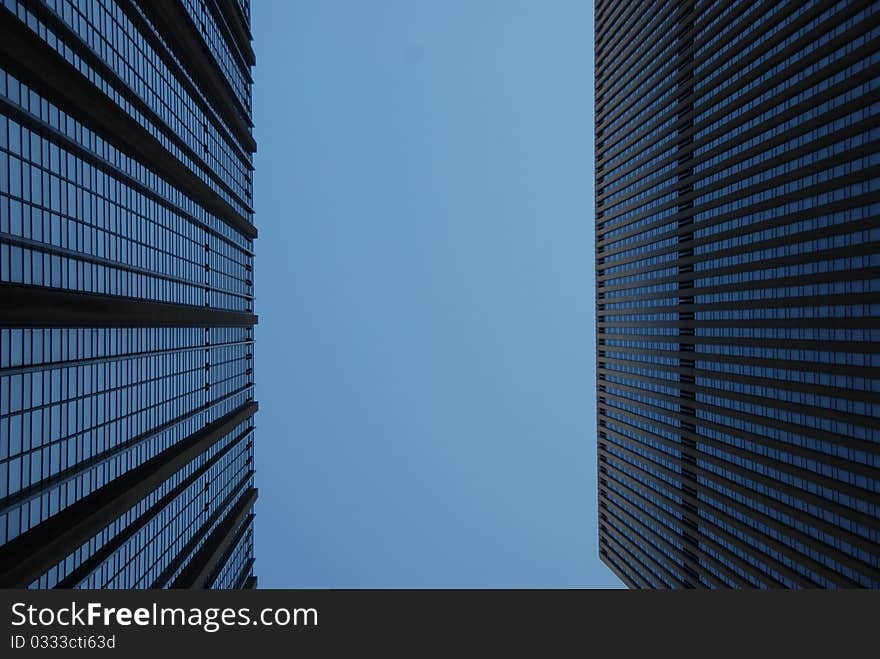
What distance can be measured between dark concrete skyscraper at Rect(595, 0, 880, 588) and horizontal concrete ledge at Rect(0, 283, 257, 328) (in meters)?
58.5

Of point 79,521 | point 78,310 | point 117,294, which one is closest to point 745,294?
point 117,294

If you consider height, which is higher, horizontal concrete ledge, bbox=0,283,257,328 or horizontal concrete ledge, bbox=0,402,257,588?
horizontal concrete ledge, bbox=0,283,257,328

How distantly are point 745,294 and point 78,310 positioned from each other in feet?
208

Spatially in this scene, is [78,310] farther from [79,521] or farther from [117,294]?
[79,521]

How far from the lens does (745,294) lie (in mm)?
72062

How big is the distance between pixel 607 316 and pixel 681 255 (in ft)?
94.8

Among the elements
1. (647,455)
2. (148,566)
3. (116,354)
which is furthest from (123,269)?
(647,455)

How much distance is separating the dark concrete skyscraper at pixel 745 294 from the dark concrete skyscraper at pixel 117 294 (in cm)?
5928

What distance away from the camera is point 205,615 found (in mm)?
15500

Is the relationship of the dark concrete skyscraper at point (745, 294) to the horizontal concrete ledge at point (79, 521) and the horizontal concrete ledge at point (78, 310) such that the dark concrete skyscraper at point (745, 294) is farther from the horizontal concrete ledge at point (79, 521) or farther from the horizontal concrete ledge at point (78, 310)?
the horizontal concrete ledge at point (79, 521)

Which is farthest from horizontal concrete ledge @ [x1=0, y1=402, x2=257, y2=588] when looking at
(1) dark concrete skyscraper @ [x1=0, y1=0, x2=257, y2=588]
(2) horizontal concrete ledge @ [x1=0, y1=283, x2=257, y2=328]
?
(2) horizontal concrete ledge @ [x1=0, y1=283, x2=257, y2=328]

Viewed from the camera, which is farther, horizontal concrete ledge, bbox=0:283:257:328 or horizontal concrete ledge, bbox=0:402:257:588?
horizontal concrete ledge, bbox=0:402:257:588

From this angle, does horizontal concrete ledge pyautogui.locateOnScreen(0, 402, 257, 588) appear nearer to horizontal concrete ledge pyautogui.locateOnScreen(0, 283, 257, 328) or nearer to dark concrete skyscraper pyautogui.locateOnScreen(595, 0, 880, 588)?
horizontal concrete ledge pyautogui.locateOnScreen(0, 283, 257, 328)

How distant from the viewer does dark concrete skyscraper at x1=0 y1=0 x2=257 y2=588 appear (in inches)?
1528
